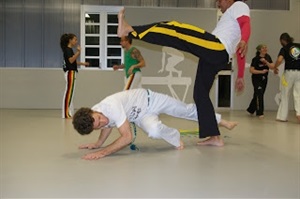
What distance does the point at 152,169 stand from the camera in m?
3.13

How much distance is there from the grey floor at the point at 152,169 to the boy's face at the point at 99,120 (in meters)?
0.32

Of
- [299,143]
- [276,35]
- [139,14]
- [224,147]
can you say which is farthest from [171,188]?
[276,35]

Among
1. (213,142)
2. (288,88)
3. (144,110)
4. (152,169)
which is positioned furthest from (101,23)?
(152,169)

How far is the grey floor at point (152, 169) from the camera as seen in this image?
2.53 metres

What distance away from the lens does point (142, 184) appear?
106 inches

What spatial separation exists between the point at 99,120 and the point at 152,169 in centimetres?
55

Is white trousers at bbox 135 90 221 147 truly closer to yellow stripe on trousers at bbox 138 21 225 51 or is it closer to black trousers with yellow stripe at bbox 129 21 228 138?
black trousers with yellow stripe at bbox 129 21 228 138

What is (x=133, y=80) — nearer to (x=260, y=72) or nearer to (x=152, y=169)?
(x=152, y=169)

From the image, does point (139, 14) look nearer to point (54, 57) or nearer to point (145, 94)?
point (54, 57)

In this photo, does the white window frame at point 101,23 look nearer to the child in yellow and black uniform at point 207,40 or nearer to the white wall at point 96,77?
the white wall at point 96,77

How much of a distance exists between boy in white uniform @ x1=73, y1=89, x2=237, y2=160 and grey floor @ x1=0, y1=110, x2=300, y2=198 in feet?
0.53

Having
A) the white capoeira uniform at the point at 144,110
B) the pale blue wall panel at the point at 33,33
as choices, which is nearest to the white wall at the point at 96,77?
the pale blue wall panel at the point at 33,33

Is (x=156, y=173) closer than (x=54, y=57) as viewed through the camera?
Yes

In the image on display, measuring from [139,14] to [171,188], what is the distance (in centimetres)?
654
